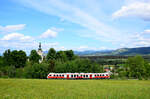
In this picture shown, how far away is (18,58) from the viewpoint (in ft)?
242

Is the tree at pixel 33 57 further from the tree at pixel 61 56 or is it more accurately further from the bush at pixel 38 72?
the bush at pixel 38 72

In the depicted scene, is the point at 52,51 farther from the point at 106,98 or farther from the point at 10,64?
the point at 106,98

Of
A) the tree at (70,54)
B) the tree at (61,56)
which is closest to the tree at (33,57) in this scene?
the tree at (61,56)

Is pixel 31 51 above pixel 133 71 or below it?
above

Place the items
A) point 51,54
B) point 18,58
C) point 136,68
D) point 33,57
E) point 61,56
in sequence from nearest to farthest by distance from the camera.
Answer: point 136,68
point 18,58
point 51,54
point 33,57
point 61,56

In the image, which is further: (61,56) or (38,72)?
(61,56)

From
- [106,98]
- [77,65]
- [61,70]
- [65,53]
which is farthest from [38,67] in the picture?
[106,98]

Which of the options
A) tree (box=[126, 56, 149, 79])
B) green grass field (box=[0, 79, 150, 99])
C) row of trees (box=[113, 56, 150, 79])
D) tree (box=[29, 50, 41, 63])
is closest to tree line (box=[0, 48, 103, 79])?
tree (box=[29, 50, 41, 63])

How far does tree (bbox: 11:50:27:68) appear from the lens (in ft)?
238

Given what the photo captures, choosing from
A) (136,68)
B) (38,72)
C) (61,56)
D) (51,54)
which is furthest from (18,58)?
(136,68)

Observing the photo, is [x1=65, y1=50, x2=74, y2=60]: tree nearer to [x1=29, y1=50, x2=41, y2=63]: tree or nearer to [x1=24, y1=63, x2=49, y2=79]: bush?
[x1=29, y1=50, x2=41, y2=63]: tree

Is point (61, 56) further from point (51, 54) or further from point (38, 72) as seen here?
point (38, 72)

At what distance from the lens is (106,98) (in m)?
13.4

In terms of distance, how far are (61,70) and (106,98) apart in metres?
46.7
